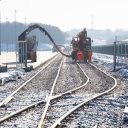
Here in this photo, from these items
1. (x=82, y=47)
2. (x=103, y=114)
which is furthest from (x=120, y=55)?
(x=103, y=114)

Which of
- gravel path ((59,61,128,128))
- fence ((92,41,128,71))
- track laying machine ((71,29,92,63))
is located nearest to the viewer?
gravel path ((59,61,128,128))

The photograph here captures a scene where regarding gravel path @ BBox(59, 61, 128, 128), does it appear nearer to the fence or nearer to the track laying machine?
the fence

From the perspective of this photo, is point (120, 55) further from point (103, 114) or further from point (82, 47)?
point (103, 114)

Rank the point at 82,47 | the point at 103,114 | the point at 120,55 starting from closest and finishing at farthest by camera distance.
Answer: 1. the point at 103,114
2. the point at 120,55
3. the point at 82,47

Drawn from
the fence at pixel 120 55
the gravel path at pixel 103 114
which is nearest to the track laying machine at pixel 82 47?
the fence at pixel 120 55

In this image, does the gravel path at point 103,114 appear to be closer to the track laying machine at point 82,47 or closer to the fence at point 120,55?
the fence at point 120,55

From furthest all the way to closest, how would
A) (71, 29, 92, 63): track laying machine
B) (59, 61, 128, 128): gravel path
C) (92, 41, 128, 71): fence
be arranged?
(71, 29, 92, 63): track laying machine
(92, 41, 128, 71): fence
(59, 61, 128, 128): gravel path

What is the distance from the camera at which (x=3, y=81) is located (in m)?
21.0

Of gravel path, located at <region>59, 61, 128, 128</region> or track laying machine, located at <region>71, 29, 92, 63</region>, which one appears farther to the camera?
track laying machine, located at <region>71, 29, 92, 63</region>

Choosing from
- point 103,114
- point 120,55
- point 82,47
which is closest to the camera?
point 103,114

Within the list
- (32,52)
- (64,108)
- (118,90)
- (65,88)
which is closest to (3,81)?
(65,88)

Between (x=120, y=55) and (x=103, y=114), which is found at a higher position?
(x=120, y=55)

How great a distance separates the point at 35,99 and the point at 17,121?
439cm

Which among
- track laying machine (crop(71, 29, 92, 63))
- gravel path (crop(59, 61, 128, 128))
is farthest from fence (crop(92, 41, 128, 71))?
gravel path (crop(59, 61, 128, 128))
